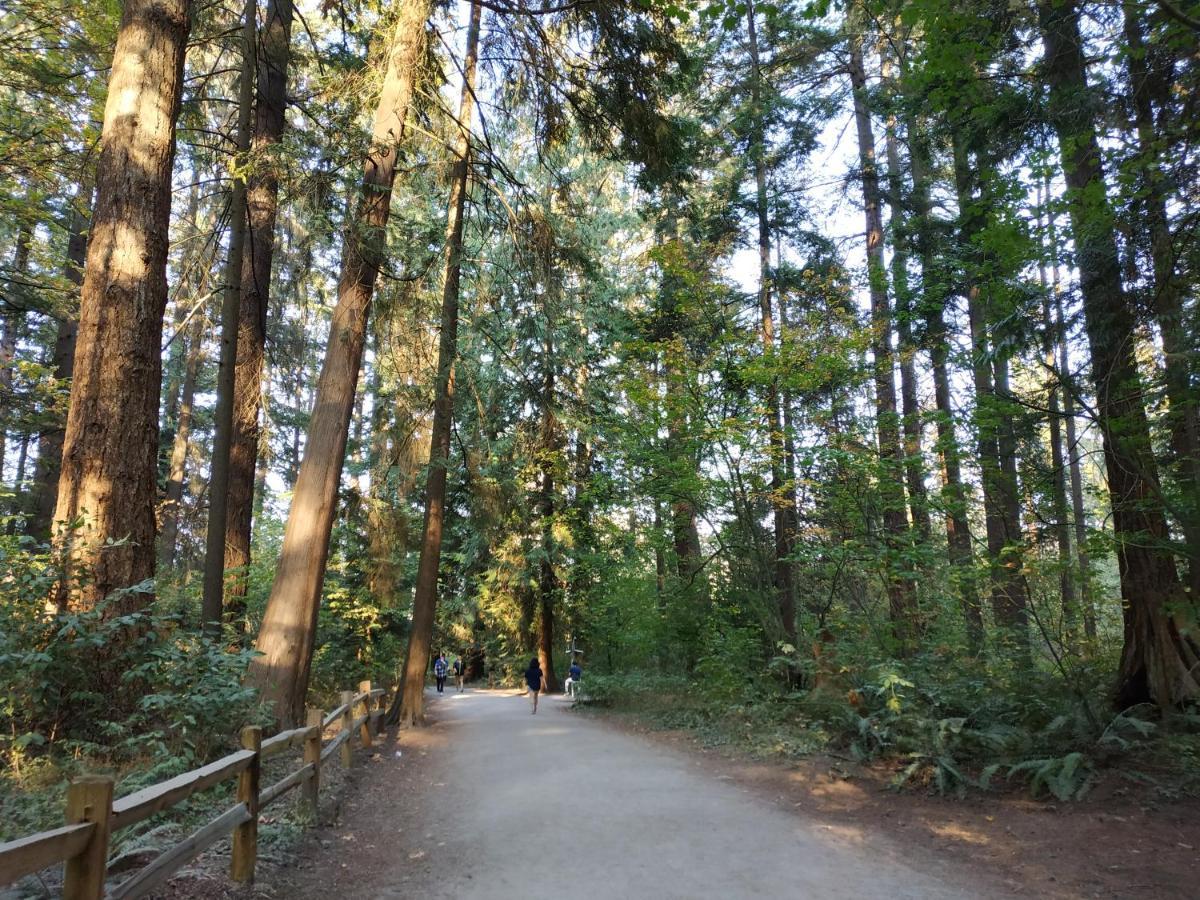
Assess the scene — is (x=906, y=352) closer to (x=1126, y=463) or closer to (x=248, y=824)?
(x=1126, y=463)

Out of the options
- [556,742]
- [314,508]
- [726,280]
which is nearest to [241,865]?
[314,508]

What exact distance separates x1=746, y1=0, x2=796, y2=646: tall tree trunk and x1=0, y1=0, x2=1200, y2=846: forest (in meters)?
0.11

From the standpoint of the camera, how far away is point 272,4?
10477mm

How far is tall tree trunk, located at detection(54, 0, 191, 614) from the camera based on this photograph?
586cm

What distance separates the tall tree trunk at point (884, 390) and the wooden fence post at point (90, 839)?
9.30 meters

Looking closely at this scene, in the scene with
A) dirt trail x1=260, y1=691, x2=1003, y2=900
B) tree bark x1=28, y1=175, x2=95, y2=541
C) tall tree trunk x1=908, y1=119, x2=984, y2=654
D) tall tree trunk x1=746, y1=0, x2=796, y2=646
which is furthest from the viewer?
tree bark x1=28, y1=175, x2=95, y2=541

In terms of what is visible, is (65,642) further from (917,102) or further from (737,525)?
(917,102)

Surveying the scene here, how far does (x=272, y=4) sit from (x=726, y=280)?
12.9m

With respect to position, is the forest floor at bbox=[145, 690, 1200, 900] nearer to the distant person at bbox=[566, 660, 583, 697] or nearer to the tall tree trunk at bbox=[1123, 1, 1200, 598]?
the tall tree trunk at bbox=[1123, 1, 1200, 598]

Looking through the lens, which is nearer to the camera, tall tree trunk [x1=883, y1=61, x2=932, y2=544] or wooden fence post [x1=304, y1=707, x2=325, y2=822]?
wooden fence post [x1=304, y1=707, x2=325, y2=822]

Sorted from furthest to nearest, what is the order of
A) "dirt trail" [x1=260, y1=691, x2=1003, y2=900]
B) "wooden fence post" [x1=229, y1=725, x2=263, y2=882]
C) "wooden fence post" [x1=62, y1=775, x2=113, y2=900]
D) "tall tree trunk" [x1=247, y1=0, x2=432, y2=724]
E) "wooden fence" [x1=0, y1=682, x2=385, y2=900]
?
1. "tall tree trunk" [x1=247, y1=0, x2=432, y2=724]
2. "dirt trail" [x1=260, y1=691, x2=1003, y2=900]
3. "wooden fence post" [x1=229, y1=725, x2=263, y2=882]
4. "wooden fence post" [x1=62, y1=775, x2=113, y2=900]
5. "wooden fence" [x1=0, y1=682, x2=385, y2=900]

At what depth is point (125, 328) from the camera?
19.9ft

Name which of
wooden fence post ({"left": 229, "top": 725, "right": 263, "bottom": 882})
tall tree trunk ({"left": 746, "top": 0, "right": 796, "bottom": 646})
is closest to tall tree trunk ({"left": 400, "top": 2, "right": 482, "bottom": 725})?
tall tree trunk ({"left": 746, "top": 0, "right": 796, "bottom": 646})

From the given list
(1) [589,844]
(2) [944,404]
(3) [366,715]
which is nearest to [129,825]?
(1) [589,844]
